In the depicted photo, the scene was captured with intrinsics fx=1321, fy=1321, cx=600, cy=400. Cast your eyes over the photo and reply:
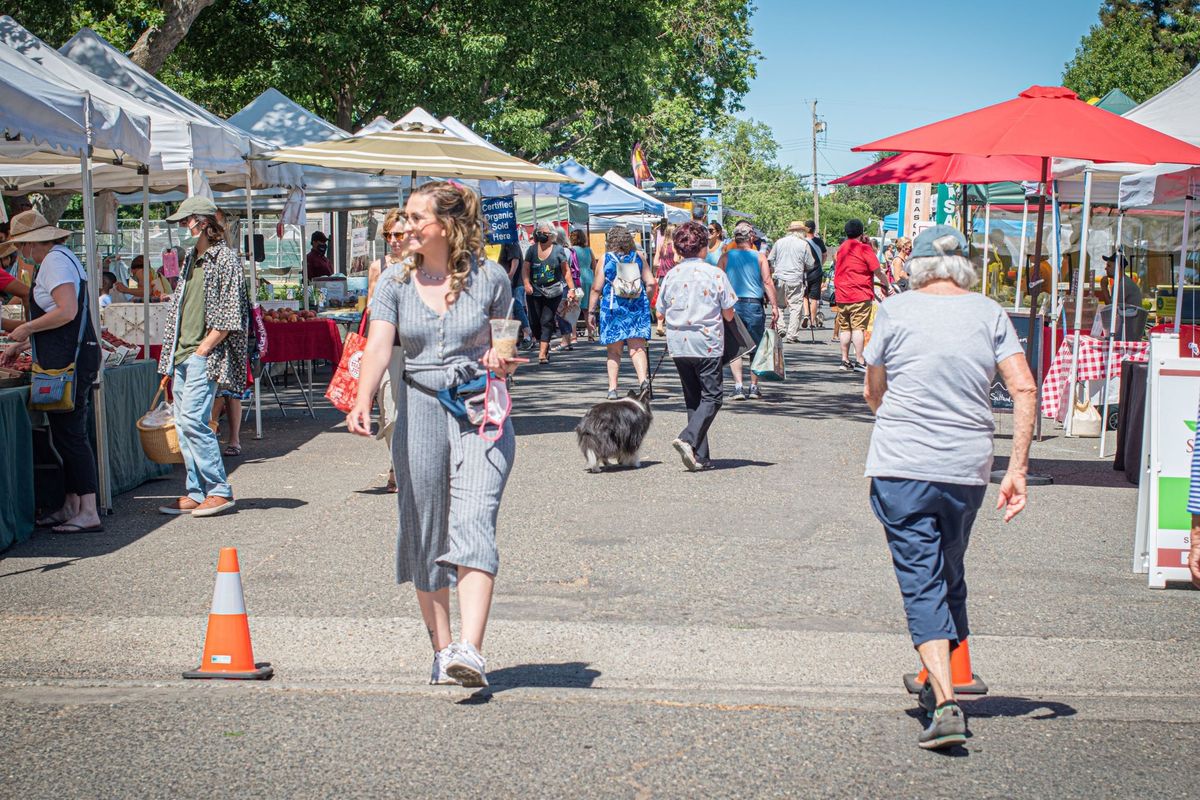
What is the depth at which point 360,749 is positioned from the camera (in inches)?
173

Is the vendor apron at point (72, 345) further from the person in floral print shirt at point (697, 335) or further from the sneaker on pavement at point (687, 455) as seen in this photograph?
the sneaker on pavement at point (687, 455)

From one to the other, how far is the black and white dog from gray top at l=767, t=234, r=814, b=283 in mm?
12390

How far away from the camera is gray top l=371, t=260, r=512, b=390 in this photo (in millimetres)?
4754

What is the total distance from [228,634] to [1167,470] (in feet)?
16.1

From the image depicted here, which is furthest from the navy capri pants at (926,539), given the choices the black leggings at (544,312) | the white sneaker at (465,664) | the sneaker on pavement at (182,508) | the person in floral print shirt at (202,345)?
the black leggings at (544,312)

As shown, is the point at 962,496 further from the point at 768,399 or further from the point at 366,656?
the point at 768,399

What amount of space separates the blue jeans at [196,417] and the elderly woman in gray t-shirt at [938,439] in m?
5.03

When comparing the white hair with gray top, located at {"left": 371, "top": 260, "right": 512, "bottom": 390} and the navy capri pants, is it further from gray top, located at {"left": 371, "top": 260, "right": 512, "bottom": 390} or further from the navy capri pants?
gray top, located at {"left": 371, "top": 260, "right": 512, "bottom": 390}

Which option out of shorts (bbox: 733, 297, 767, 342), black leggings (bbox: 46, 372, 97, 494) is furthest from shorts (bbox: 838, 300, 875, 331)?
black leggings (bbox: 46, 372, 97, 494)

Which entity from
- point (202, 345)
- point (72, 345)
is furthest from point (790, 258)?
point (72, 345)

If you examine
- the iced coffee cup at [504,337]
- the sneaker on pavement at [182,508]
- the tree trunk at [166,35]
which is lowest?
the sneaker on pavement at [182,508]

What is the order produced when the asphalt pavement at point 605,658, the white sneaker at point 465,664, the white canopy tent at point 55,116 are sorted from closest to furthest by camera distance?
the asphalt pavement at point 605,658
the white sneaker at point 465,664
the white canopy tent at point 55,116

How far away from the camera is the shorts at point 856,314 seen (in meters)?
17.4

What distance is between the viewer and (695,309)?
32.8 ft
